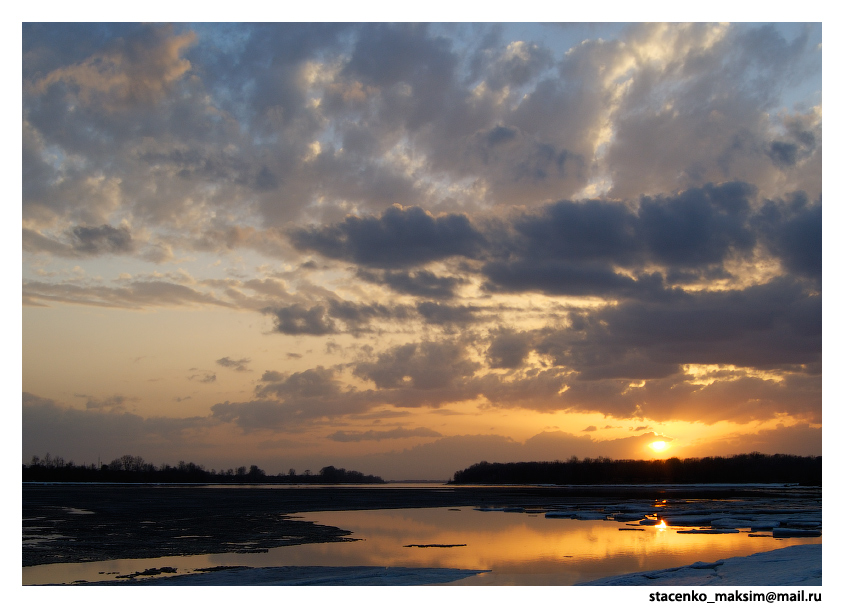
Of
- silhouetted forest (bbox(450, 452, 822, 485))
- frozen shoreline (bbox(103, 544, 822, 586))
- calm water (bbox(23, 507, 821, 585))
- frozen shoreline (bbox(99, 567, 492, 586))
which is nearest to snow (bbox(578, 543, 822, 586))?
frozen shoreline (bbox(103, 544, 822, 586))

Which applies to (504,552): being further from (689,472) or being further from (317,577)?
(689,472)

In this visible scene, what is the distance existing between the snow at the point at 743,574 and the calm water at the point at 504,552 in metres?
2.19

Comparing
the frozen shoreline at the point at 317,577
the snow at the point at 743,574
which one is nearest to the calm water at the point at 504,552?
the frozen shoreline at the point at 317,577

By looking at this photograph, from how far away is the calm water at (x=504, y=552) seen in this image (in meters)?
19.4

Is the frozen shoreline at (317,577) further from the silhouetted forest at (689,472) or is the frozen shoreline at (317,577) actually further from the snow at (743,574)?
the silhouetted forest at (689,472)

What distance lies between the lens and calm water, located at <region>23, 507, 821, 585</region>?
19391mm

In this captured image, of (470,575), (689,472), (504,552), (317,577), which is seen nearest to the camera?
(317,577)

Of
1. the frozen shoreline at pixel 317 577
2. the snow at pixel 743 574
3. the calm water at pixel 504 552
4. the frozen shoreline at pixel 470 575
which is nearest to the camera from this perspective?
the snow at pixel 743 574

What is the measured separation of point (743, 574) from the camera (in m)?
17.3

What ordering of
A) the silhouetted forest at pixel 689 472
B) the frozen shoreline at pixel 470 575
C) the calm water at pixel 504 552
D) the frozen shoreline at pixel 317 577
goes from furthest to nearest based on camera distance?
the silhouetted forest at pixel 689 472
the calm water at pixel 504 552
the frozen shoreline at pixel 317 577
the frozen shoreline at pixel 470 575

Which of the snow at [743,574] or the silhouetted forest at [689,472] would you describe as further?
the silhouetted forest at [689,472]

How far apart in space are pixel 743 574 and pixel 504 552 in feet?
33.1

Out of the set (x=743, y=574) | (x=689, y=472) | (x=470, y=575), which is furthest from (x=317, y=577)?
(x=689, y=472)
